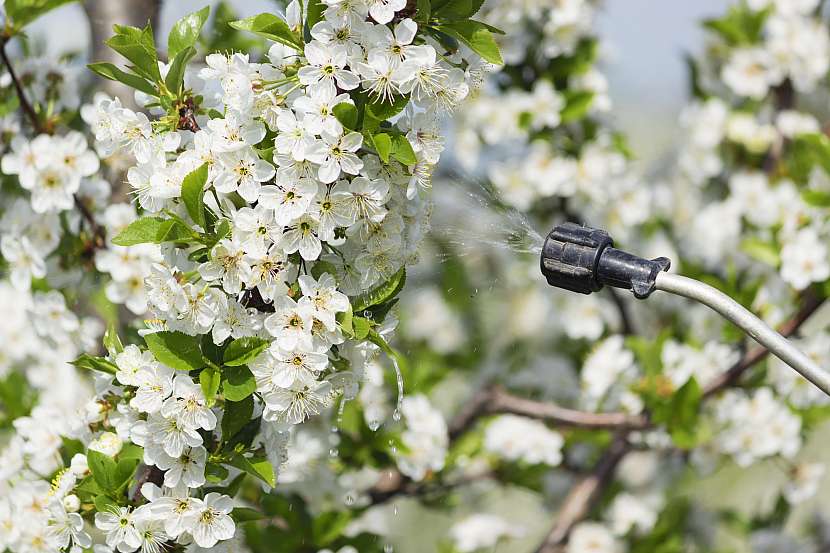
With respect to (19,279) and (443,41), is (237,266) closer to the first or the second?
(443,41)

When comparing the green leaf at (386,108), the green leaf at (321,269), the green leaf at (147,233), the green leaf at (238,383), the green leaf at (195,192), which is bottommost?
the green leaf at (238,383)

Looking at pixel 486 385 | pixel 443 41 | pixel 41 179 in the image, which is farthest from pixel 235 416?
pixel 486 385

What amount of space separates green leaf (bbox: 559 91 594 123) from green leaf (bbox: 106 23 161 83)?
124 cm

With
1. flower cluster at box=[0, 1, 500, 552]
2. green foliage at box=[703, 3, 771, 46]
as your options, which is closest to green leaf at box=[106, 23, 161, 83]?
flower cluster at box=[0, 1, 500, 552]

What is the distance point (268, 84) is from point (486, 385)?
1.61m

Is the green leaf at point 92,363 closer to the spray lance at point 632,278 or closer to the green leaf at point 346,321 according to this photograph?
the green leaf at point 346,321

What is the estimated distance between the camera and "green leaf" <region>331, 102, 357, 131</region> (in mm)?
988

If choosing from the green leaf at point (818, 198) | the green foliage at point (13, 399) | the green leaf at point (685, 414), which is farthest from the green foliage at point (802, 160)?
the green foliage at point (13, 399)

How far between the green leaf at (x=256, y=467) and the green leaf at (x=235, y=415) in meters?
0.03

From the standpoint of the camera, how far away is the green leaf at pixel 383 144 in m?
1.00

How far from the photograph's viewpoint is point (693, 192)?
9.25 feet

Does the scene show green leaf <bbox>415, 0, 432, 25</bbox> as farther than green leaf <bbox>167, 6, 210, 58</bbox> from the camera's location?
No

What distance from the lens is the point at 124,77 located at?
1.10 meters

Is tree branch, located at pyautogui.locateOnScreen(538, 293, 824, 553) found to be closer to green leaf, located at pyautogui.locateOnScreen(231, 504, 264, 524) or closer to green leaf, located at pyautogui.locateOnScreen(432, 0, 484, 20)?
green leaf, located at pyautogui.locateOnScreen(231, 504, 264, 524)
